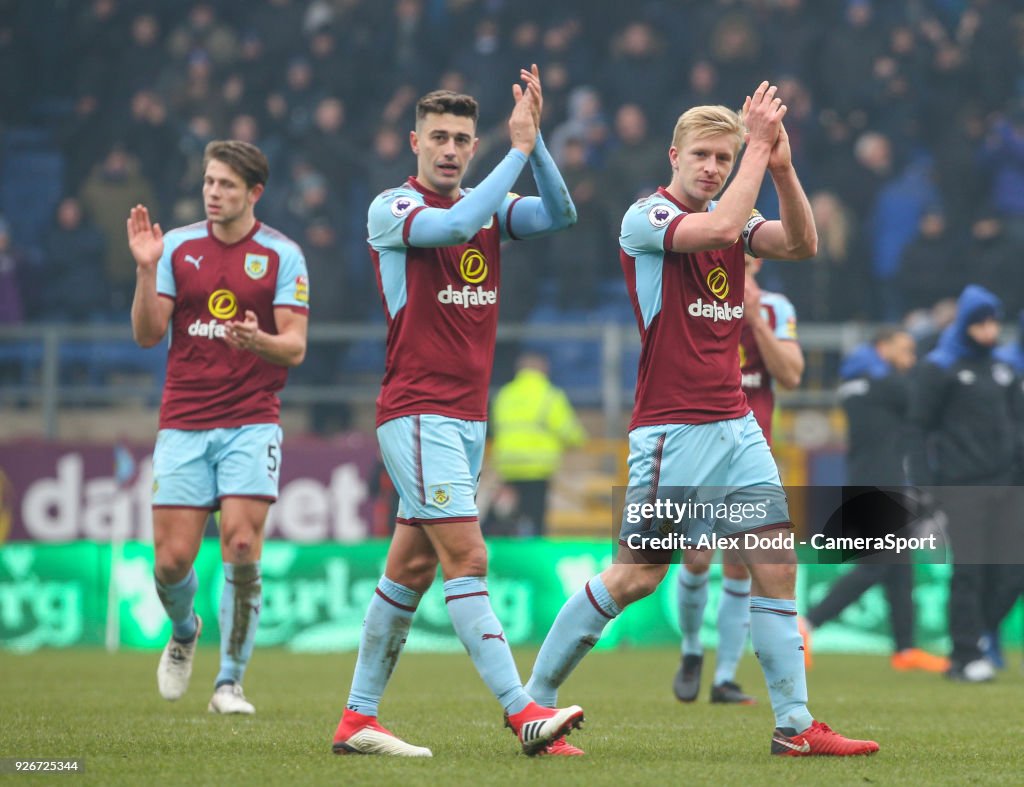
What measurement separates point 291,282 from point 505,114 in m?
11.1

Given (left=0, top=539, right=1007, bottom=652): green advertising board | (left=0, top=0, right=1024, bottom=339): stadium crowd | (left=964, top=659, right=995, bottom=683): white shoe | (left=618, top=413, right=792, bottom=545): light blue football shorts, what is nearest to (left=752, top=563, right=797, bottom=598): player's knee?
(left=618, top=413, right=792, bottom=545): light blue football shorts

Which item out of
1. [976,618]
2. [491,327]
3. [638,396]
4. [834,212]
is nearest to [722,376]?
[638,396]

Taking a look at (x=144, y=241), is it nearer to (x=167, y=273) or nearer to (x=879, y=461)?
(x=167, y=273)

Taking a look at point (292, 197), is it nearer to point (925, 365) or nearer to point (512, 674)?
point (925, 365)

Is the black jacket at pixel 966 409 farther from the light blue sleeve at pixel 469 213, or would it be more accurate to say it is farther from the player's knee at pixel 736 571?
the light blue sleeve at pixel 469 213

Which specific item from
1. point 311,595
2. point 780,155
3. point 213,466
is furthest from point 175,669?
point 311,595

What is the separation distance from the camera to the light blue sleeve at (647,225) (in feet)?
19.9

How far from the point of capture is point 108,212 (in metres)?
18.1

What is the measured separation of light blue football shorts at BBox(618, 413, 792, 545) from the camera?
6055 millimetres

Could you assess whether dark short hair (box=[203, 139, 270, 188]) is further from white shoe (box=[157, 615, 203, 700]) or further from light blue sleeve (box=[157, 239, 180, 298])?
white shoe (box=[157, 615, 203, 700])

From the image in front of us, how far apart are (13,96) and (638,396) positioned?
16094mm

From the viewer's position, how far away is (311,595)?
14.0 meters

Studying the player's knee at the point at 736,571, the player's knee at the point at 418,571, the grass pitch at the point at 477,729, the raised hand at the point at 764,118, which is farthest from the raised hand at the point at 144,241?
the player's knee at the point at 736,571

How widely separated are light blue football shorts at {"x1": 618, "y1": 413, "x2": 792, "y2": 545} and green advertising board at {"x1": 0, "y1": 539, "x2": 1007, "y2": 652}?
7.77m
